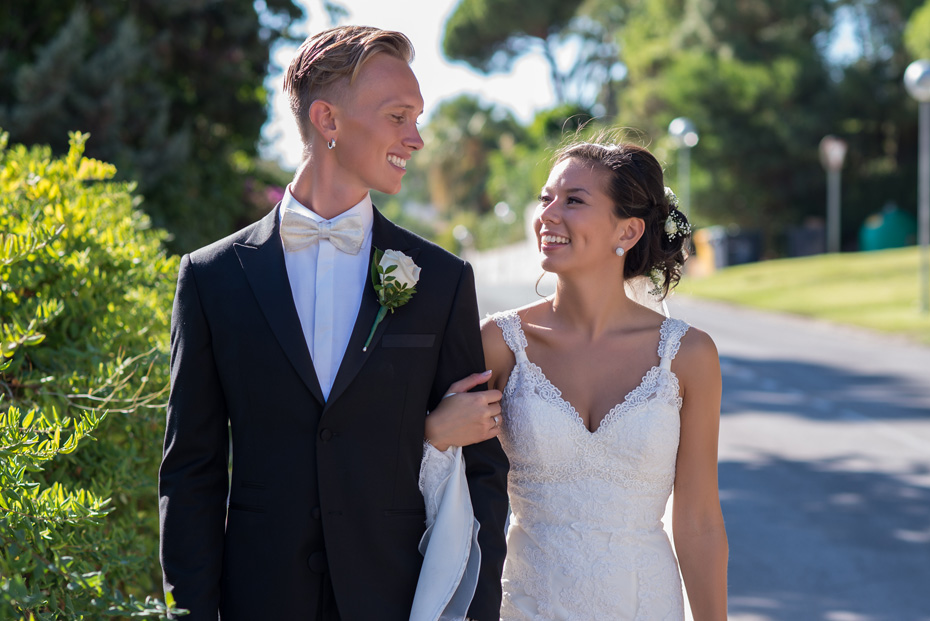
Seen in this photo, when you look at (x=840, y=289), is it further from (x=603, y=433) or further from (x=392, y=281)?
(x=392, y=281)

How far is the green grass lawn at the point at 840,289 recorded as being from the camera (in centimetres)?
1966

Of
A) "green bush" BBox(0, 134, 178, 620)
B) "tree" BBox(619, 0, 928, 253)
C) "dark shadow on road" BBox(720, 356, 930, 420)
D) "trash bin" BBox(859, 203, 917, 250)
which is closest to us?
"green bush" BBox(0, 134, 178, 620)

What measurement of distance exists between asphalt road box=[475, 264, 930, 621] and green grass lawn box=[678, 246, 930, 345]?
3420mm

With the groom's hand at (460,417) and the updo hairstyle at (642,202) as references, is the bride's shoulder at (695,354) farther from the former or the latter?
the groom's hand at (460,417)

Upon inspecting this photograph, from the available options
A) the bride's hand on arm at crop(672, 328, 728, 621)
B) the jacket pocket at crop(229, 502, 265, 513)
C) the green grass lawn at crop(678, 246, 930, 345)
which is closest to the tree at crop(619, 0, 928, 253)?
the green grass lawn at crop(678, 246, 930, 345)

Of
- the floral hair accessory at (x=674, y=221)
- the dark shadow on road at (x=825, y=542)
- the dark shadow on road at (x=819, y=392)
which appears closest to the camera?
the floral hair accessory at (x=674, y=221)

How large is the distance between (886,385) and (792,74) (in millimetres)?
28761

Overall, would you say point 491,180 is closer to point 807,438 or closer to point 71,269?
point 807,438

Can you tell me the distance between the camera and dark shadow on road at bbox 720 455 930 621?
18.6 feet

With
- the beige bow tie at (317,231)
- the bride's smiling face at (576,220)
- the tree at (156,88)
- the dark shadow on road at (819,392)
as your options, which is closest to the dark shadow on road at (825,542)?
the dark shadow on road at (819,392)

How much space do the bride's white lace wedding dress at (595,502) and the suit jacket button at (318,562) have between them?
947 millimetres

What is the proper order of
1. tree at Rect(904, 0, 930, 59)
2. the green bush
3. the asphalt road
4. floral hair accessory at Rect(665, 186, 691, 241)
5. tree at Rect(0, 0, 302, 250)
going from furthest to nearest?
tree at Rect(904, 0, 930, 59) < tree at Rect(0, 0, 302, 250) < the asphalt road < floral hair accessory at Rect(665, 186, 691, 241) < the green bush

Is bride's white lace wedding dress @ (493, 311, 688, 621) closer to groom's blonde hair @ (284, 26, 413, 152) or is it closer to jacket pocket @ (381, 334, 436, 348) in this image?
jacket pocket @ (381, 334, 436, 348)

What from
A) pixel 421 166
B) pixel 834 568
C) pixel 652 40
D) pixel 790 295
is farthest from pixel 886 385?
pixel 421 166
